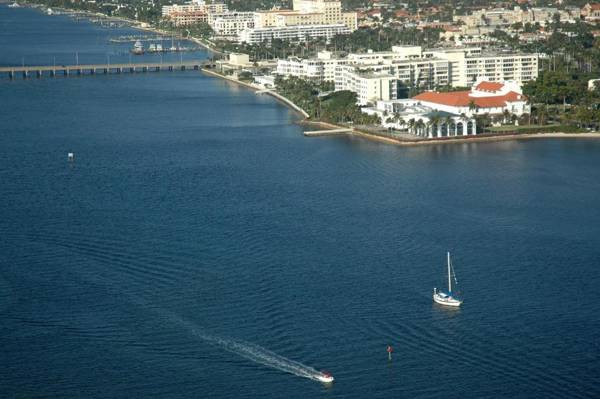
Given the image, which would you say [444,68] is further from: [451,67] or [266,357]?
[266,357]

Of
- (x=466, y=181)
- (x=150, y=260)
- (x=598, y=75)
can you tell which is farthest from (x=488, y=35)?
(x=150, y=260)

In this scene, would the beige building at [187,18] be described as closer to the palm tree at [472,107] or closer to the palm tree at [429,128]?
the palm tree at [472,107]

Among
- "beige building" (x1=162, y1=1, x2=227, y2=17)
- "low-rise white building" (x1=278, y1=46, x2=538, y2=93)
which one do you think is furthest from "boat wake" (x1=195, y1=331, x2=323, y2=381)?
"beige building" (x1=162, y1=1, x2=227, y2=17)


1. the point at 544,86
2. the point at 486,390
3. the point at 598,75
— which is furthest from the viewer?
the point at 598,75

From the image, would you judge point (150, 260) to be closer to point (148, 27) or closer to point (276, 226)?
point (276, 226)

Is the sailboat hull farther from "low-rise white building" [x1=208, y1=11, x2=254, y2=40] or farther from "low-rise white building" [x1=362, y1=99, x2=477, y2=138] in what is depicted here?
"low-rise white building" [x1=208, y1=11, x2=254, y2=40]

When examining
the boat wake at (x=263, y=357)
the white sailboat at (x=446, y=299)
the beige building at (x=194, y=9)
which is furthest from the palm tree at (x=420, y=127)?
the beige building at (x=194, y=9)
